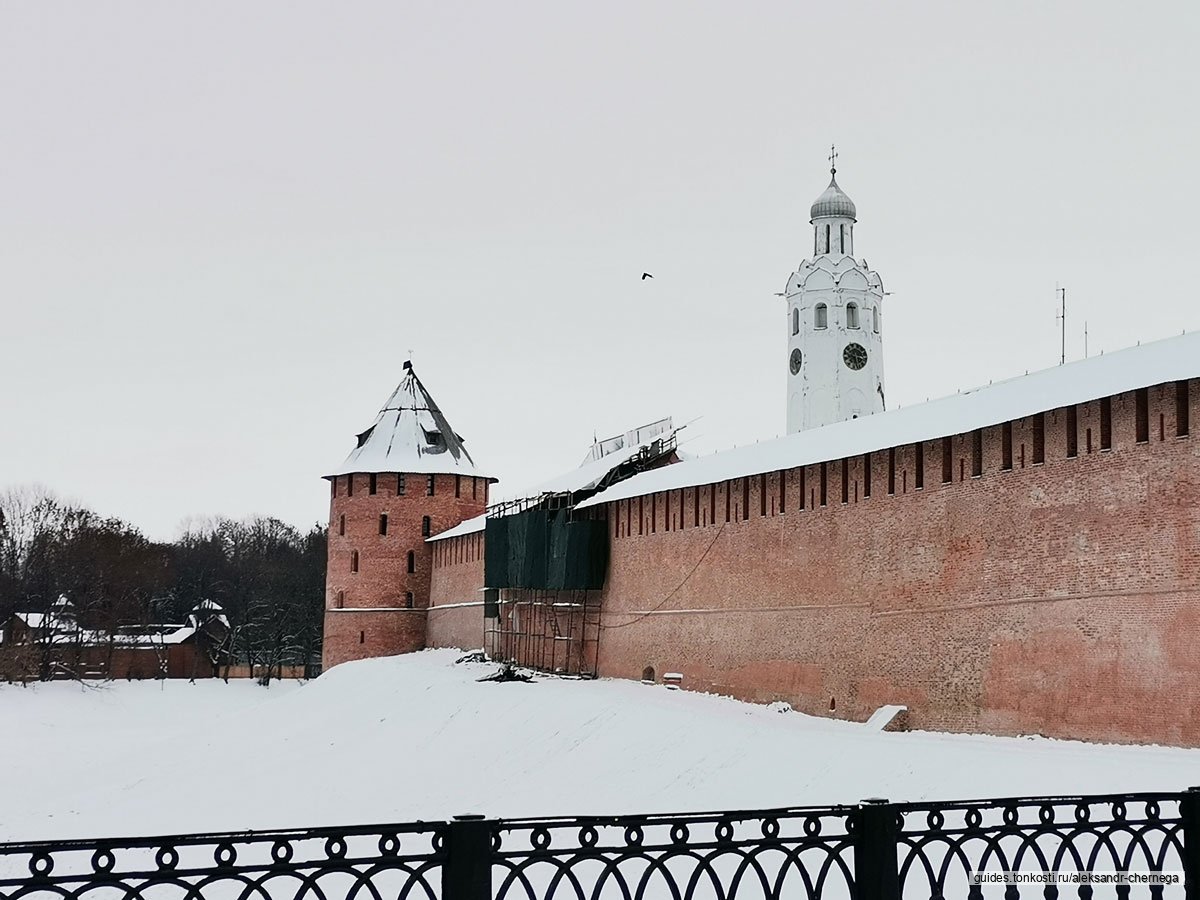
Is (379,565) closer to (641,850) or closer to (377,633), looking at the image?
(377,633)

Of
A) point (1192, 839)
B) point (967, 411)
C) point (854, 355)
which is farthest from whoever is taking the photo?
point (854, 355)

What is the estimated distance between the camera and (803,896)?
9789 millimetres

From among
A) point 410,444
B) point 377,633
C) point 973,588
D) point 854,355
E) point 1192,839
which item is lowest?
point 1192,839

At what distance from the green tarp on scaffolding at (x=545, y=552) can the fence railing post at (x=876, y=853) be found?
18.2 m

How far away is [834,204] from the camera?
34531mm

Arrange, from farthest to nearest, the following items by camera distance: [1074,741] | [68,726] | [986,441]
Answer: [68,726] < [986,441] < [1074,741]

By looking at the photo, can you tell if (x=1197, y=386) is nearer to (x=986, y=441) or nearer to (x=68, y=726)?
(x=986, y=441)

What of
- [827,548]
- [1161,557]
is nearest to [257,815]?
[827,548]

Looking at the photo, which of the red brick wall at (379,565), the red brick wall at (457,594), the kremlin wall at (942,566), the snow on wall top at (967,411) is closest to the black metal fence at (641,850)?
the kremlin wall at (942,566)

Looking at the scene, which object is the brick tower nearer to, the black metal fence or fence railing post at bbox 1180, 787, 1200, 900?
the black metal fence

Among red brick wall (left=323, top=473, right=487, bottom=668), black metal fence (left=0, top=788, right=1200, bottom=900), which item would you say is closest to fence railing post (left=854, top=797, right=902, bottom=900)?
black metal fence (left=0, top=788, right=1200, bottom=900)

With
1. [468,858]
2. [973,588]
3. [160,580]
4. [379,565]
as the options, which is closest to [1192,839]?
Result: [468,858]

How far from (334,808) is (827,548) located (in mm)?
6038

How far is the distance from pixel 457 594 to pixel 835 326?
10665 mm
